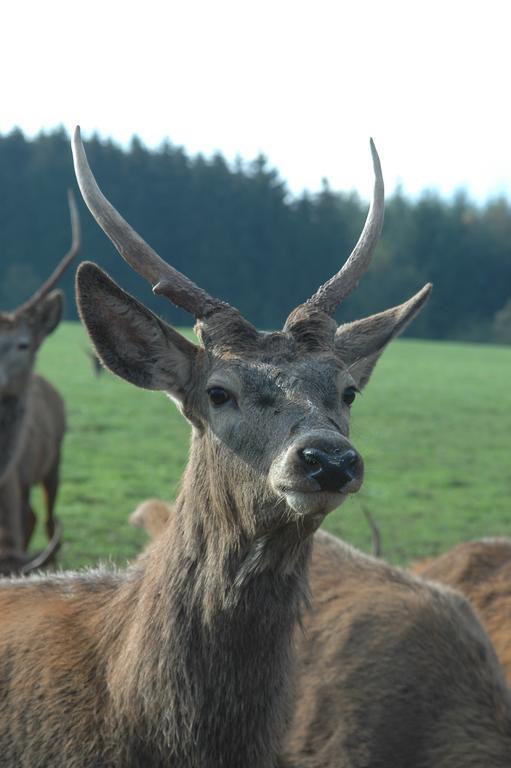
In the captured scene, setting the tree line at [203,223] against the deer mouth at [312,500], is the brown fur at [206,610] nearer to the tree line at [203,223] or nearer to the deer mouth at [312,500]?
the deer mouth at [312,500]

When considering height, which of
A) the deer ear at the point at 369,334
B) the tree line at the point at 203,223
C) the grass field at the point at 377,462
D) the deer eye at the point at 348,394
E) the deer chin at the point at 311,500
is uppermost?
the tree line at the point at 203,223

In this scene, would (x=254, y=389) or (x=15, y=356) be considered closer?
(x=254, y=389)

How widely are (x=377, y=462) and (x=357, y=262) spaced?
1482 centimetres

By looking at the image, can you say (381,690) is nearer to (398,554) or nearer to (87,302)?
(87,302)

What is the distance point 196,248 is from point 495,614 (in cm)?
6300

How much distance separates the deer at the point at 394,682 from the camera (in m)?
4.48

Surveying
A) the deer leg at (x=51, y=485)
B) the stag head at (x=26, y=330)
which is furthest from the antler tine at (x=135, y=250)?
the deer leg at (x=51, y=485)

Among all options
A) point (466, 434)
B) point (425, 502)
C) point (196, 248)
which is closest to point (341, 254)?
point (196, 248)

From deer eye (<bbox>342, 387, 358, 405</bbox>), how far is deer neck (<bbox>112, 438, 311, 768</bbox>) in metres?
0.50

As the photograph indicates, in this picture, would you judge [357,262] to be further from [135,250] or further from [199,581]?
[199,581]

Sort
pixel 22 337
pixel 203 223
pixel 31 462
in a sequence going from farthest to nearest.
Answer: pixel 203 223 < pixel 31 462 < pixel 22 337

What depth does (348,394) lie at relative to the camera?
12.3 feet

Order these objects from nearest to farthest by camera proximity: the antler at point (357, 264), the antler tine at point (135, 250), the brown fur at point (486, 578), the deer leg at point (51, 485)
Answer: the antler tine at point (135, 250)
the antler at point (357, 264)
the brown fur at point (486, 578)
the deer leg at point (51, 485)

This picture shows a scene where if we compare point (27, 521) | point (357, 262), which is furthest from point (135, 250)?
point (27, 521)
